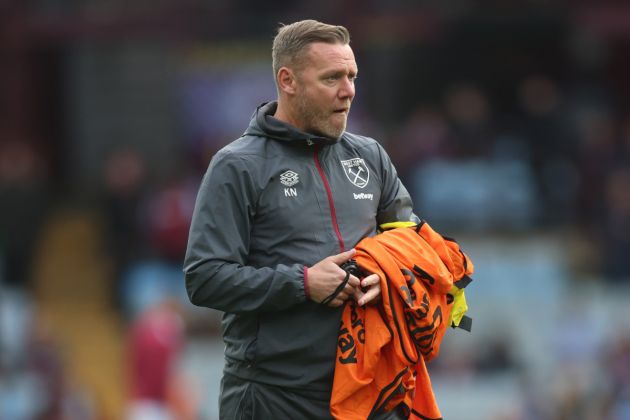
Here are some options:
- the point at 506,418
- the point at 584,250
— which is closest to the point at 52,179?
the point at 584,250

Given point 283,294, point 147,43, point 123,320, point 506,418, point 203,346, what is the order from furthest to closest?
point 147,43, point 123,320, point 203,346, point 506,418, point 283,294

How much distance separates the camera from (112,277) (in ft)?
52.5

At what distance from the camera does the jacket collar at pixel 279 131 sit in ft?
15.6

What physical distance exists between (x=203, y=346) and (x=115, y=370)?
5.29 feet

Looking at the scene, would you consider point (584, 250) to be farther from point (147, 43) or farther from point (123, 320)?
point (147, 43)

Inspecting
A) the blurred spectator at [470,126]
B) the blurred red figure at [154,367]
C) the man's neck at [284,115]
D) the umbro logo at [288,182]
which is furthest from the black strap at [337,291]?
the blurred spectator at [470,126]

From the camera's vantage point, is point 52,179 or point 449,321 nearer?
point 449,321

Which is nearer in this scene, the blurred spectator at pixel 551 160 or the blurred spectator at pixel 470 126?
the blurred spectator at pixel 470 126

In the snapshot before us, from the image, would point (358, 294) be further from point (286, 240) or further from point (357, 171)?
point (357, 171)

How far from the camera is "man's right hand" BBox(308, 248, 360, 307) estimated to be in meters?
4.60

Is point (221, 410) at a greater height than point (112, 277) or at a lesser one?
greater

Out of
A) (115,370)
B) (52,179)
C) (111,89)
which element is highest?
(111,89)

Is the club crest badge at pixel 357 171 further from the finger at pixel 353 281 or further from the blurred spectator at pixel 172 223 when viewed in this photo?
the blurred spectator at pixel 172 223

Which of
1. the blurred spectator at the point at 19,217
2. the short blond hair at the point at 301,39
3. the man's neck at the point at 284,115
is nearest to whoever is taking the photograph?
the short blond hair at the point at 301,39
